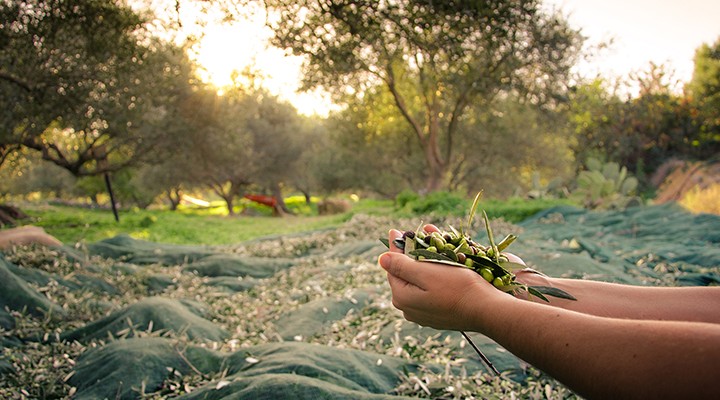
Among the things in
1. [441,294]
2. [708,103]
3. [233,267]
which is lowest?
[233,267]

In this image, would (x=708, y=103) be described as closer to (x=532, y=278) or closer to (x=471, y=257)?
(x=532, y=278)

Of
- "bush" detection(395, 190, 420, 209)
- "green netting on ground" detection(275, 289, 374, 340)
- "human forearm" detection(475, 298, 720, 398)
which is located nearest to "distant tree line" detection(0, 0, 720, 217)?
"bush" detection(395, 190, 420, 209)

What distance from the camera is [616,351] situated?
132 cm

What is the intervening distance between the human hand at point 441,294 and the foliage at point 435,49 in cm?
359

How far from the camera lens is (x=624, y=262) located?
7.18m

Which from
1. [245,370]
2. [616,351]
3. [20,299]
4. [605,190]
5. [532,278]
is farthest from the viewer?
[605,190]

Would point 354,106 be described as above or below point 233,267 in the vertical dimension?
above

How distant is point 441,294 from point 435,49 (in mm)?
4236

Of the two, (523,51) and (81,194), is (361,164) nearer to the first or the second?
(523,51)

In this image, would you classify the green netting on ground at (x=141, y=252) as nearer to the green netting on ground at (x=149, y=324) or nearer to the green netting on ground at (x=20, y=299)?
the green netting on ground at (x=20, y=299)

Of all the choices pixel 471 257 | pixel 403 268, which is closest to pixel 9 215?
pixel 403 268

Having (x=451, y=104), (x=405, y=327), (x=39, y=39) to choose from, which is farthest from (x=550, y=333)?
(x=451, y=104)

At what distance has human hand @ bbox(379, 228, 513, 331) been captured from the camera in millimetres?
1796

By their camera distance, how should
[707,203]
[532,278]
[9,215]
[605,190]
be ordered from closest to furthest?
[532,278]
[707,203]
[9,215]
[605,190]
